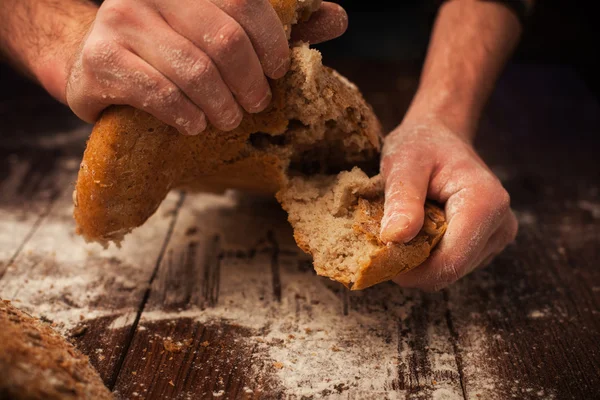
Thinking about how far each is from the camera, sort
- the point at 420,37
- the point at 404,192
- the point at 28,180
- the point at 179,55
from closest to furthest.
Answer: the point at 179,55 < the point at 404,192 < the point at 28,180 < the point at 420,37

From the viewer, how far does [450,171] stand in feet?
5.92

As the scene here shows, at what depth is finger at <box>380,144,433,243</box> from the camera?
1.59 metres

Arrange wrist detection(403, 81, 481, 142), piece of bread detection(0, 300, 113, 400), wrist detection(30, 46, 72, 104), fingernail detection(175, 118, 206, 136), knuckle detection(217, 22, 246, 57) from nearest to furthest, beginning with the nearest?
piece of bread detection(0, 300, 113, 400)
knuckle detection(217, 22, 246, 57)
fingernail detection(175, 118, 206, 136)
wrist detection(30, 46, 72, 104)
wrist detection(403, 81, 481, 142)

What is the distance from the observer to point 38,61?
191cm

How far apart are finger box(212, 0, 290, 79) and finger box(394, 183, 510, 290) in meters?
0.62

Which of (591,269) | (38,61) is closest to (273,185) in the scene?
(38,61)

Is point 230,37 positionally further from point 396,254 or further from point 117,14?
point 396,254

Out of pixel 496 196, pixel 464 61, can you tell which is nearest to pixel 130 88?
pixel 496 196

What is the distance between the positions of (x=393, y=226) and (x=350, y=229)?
0.50 feet

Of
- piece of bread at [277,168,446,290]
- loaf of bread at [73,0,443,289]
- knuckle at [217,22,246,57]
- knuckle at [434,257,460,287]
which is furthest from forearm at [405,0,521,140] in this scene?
knuckle at [217,22,246,57]

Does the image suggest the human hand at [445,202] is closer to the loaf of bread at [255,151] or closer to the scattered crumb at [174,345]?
the loaf of bread at [255,151]

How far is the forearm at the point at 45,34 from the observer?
1848 mm

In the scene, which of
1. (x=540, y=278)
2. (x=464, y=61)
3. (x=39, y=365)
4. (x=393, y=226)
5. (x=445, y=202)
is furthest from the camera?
(x=464, y=61)

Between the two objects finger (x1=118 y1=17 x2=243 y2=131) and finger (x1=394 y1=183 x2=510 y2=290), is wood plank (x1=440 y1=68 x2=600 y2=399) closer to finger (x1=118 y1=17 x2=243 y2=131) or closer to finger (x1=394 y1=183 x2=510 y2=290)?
finger (x1=394 y1=183 x2=510 y2=290)
